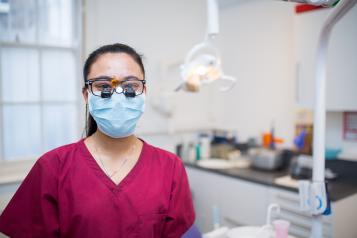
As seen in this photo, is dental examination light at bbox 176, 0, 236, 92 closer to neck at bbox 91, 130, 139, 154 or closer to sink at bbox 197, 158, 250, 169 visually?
neck at bbox 91, 130, 139, 154

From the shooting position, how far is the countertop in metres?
2.01

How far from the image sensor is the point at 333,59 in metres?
2.11

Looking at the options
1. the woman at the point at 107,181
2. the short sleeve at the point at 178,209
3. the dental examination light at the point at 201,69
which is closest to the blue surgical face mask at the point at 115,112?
the woman at the point at 107,181

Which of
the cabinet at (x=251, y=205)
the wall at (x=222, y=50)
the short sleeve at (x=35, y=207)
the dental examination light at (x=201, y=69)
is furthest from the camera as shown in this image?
the wall at (x=222, y=50)

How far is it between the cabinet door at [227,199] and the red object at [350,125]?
29.4 inches

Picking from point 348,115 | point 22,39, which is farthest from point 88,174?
point 348,115

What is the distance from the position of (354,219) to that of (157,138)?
1.60 metres

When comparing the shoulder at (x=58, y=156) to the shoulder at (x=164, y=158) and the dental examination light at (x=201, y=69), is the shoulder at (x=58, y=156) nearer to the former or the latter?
the shoulder at (x=164, y=158)

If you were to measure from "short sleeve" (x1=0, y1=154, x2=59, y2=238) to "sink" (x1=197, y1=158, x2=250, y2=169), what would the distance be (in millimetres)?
1714

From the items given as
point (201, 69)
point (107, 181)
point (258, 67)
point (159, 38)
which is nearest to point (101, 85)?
point (107, 181)

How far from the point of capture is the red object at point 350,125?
230 cm

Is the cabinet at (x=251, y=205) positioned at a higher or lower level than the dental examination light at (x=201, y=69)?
lower

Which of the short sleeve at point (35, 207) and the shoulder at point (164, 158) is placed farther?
the shoulder at point (164, 158)

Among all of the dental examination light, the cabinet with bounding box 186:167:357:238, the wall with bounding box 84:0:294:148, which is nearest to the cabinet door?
the cabinet with bounding box 186:167:357:238
